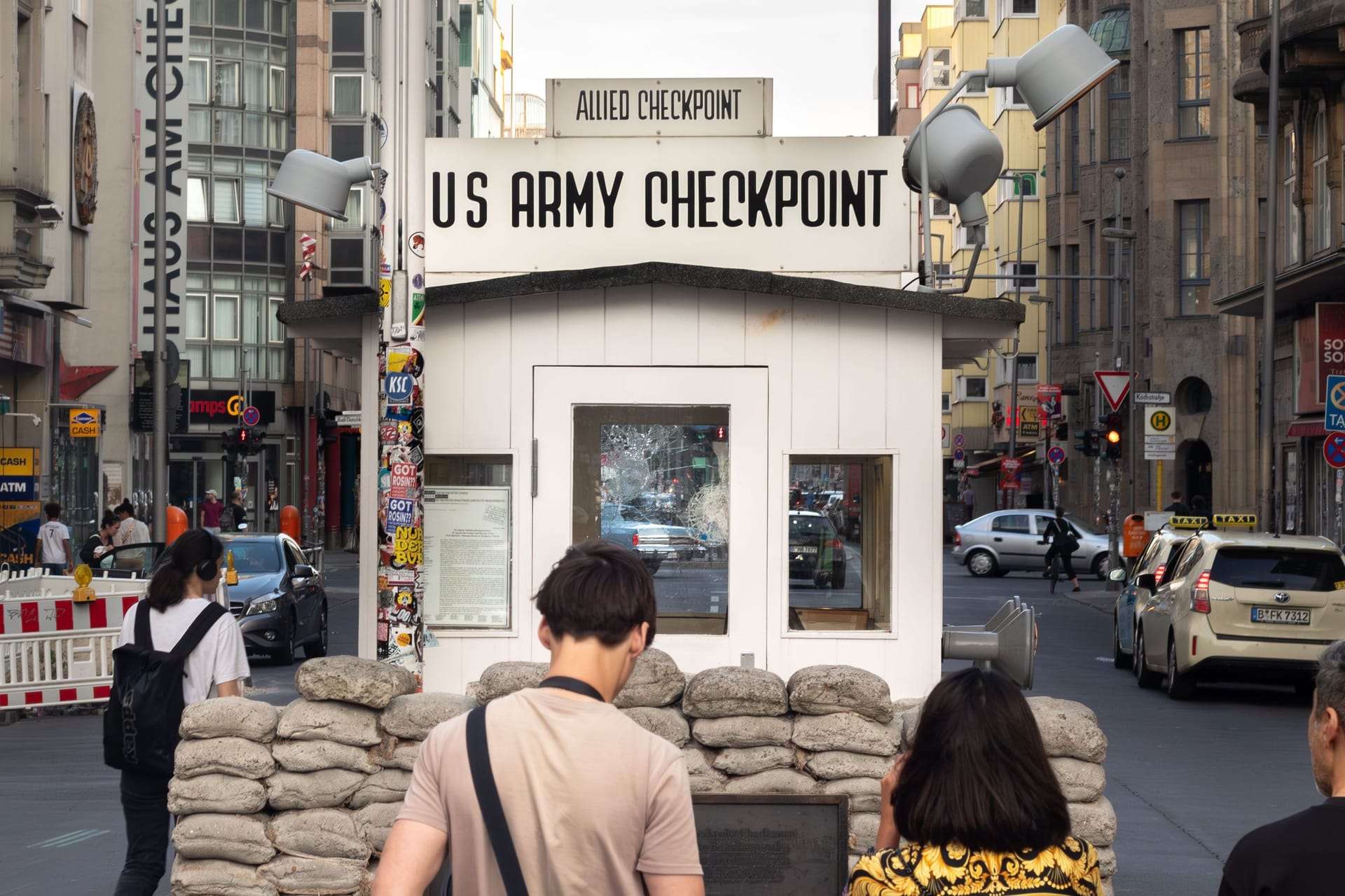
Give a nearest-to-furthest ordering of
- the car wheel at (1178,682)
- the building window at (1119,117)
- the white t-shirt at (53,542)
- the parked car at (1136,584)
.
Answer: the car wheel at (1178,682) < the parked car at (1136,584) < the white t-shirt at (53,542) < the building window at (1119,117)

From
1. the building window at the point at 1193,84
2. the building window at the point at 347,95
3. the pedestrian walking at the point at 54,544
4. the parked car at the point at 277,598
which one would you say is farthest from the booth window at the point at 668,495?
the building window at the point at 347,95

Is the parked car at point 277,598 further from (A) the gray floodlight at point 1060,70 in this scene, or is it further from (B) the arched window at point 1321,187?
(B) the arched window at point 1321,187

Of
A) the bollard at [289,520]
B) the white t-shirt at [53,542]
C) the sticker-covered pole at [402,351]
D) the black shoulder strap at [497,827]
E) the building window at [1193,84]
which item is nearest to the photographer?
the black shoulder strap at [497,827]

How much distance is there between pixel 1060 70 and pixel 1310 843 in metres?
7.29

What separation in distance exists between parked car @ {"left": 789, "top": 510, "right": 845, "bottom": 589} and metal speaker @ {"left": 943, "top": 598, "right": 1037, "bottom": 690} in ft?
4.21

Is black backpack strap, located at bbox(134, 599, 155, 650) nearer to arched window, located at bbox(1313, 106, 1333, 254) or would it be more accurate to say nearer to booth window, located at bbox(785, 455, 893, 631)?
booth window, located at bbox(785, 455, 893, 631)

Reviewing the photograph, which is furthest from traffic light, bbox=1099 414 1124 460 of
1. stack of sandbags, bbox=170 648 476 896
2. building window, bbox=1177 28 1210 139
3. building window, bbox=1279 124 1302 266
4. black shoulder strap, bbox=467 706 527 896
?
black shoulder strap, bbox=467 706 527 896

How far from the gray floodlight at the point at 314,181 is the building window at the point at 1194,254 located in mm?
42098

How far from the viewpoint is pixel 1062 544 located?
131 ft

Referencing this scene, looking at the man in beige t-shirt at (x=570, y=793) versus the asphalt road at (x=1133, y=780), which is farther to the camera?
the asphalt road at (x=1133, y=780)

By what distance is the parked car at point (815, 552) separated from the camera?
920cm

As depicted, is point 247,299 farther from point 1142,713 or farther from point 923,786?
point 923,786

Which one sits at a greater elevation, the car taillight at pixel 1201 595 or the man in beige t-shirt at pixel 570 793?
the man in beige t-shirt at pixel 570 793

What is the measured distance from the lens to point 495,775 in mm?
3287
